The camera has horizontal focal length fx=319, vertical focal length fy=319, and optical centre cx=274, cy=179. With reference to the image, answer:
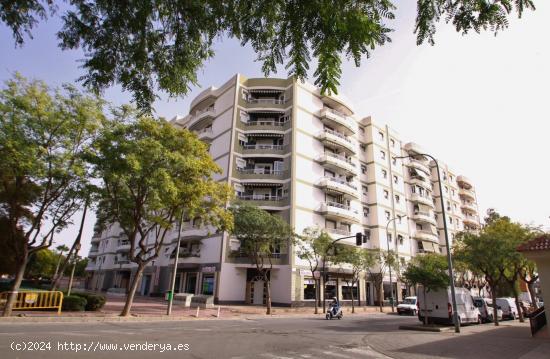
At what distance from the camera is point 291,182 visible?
3366cm

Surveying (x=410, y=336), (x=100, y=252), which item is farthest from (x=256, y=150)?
(x=100, y=252)

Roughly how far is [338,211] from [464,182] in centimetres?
4716

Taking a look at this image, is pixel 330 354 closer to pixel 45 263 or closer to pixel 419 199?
pixel 419 199

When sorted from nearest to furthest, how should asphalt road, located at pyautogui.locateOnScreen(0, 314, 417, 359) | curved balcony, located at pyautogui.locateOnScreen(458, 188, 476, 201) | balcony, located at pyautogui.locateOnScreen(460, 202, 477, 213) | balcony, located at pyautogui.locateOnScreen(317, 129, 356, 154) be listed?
asphalt road, located at pyautogui.locateOnScreen(0, 314, 417, 359) < balcony, located at pyautogui.locateOnScreen(317, 129, 356, 154) < balcony, located at pyautogui.locateOnScreen(460, 202, 477, 213) < curved balcony, located at pyautogui.locateOnScreen(458, 188, 476, 201)

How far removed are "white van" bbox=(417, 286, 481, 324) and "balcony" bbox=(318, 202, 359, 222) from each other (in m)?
17.3

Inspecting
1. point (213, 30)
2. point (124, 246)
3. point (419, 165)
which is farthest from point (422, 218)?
point (213, 30)

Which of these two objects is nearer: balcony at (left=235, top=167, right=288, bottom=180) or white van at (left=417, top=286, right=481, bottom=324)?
white van at (left=417, top=286, right=481, bottom=324)

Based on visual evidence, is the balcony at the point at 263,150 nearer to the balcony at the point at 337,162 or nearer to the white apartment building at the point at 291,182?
the white apartment building at the point at 291,182

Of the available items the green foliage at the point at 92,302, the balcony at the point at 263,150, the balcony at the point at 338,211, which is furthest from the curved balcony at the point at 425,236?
the green foliage at the point at 92,302

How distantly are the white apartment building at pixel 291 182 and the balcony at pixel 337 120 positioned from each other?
131 mm

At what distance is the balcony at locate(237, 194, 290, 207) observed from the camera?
3350 centimetres

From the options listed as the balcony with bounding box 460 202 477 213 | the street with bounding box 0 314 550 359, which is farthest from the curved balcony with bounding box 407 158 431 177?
the street with bounding box 0 314 550 359

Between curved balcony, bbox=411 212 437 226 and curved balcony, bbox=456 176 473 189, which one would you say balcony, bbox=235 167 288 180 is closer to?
curved balcony, bbox=411 212 437 226

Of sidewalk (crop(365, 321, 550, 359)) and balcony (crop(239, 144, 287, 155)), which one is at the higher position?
balcony (crop(239, 144, 287, 155))
